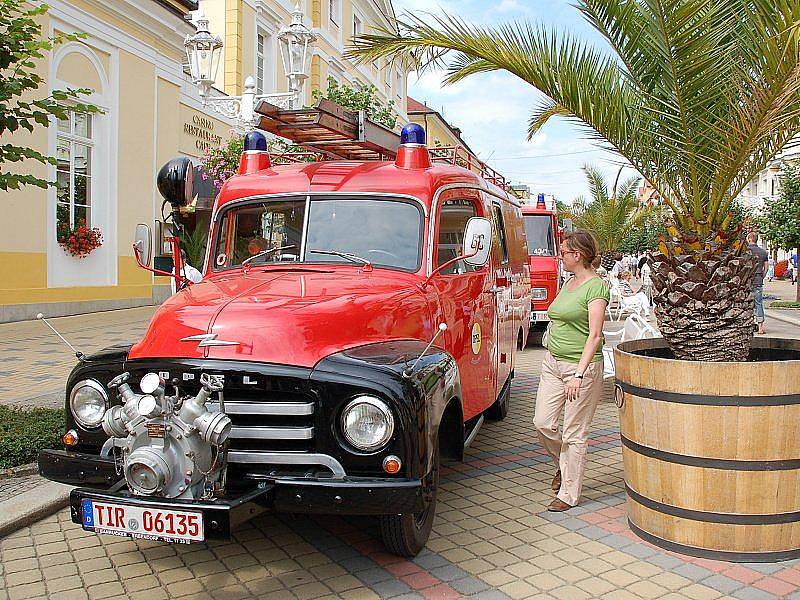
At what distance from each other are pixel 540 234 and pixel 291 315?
10.5 m

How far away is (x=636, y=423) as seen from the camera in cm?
438

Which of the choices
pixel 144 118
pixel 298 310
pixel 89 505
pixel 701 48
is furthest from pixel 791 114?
pixel 144 118

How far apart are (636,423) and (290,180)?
2.76m

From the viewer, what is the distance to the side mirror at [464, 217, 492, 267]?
190 inches

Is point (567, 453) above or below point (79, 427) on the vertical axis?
below

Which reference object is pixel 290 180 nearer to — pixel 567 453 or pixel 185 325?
→ pixel 185 325

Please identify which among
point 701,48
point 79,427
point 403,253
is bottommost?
point 79,427

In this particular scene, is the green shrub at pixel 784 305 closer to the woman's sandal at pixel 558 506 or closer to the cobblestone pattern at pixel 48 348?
the cobblestone pattern at pixel 48 348

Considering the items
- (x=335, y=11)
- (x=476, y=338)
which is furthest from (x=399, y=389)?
(x=335, y=11)

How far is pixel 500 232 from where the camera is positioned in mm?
7039

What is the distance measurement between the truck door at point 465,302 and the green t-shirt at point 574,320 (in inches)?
24.5

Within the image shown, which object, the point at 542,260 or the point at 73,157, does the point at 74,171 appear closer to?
the point at 73,157

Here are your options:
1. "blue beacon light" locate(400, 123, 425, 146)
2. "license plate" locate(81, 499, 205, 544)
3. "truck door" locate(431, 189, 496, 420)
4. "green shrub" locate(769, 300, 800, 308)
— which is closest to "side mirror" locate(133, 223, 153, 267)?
"blue beacon light" locate(400, 123, 425, 146)

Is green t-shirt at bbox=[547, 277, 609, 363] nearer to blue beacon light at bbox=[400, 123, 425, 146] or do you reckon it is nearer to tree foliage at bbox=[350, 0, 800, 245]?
tree foliage at bbox=[350, 0, 800, 245]
